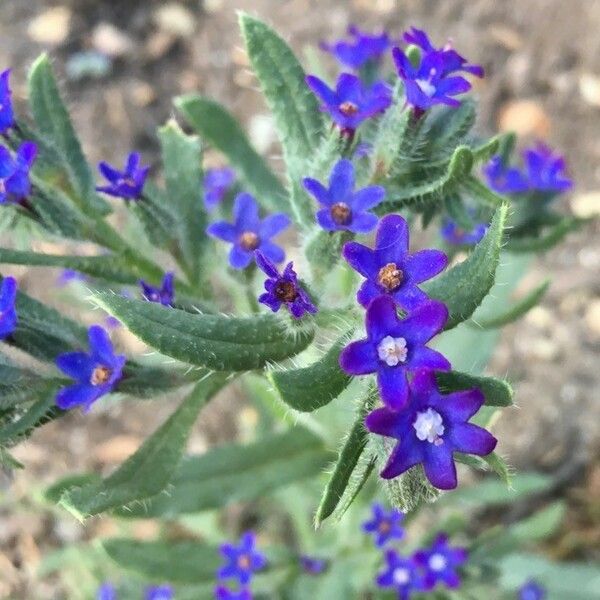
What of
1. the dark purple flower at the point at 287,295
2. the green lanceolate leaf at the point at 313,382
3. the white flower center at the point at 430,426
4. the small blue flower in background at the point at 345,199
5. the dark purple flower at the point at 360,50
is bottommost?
the white flower center at the point at 430,426

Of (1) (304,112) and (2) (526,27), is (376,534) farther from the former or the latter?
(2) (526,27)

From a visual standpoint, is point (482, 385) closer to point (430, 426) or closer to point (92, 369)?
point (430, 426)

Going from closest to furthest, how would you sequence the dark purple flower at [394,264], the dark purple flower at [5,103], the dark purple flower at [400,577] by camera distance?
the dark purple flower at [394,264] → the dark purple flower at [5,103] → the dark purple flower at [400,577]

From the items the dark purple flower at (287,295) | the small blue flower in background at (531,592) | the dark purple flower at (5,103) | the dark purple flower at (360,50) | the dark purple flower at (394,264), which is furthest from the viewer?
the small blue flower in background at (531,592)

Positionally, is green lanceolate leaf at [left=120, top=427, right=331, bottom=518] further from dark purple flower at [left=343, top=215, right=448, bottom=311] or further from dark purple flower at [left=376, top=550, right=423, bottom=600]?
dark purple flower at [left=343, top=215, right=448, bottom=311]

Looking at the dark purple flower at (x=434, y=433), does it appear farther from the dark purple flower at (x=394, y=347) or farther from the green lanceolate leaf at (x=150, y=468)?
the green lanceolate leaf at (x=150, y=468)

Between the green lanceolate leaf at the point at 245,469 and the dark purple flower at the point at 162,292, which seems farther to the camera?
the green lanceolate leaf at the point at 245,469

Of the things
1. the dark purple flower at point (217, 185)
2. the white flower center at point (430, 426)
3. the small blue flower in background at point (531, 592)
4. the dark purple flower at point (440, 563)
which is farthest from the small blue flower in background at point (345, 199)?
the small blue flower in background at point (531, 592)

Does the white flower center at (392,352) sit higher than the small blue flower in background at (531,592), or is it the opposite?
the small blue flower in background at (531,592)
